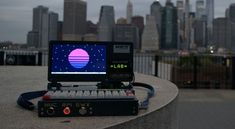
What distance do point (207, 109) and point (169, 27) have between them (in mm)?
15678

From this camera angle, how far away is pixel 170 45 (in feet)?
69.2

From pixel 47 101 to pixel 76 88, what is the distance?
1.71 ft

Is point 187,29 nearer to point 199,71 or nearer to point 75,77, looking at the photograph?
point 199,71

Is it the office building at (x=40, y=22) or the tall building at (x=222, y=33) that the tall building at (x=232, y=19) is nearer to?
the tall building at (x=222, y=33)

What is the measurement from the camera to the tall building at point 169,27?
21.2 m

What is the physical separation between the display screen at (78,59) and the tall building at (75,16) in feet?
12.6

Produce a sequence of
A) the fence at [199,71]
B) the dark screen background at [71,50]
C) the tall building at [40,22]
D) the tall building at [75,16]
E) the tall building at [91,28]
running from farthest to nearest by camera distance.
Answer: the fence at [199,71] → the tall building at [40,22] → the tall building at [91,28] → the tall building at [75,16] → the dark screen background at [71,50]

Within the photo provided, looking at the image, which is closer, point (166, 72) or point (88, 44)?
point (88, 44)

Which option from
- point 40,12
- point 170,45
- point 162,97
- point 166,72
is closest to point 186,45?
point 170,45

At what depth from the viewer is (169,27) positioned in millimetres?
24531

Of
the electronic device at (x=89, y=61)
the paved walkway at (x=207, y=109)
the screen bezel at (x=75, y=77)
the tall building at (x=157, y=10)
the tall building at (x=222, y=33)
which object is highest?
the tall building at (x=157, y=10)

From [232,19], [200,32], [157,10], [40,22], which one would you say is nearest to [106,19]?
[40,22]

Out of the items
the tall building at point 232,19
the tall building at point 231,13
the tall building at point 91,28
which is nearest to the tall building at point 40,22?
the tall building at point 91,28

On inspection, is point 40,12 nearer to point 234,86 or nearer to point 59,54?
point 59,54
